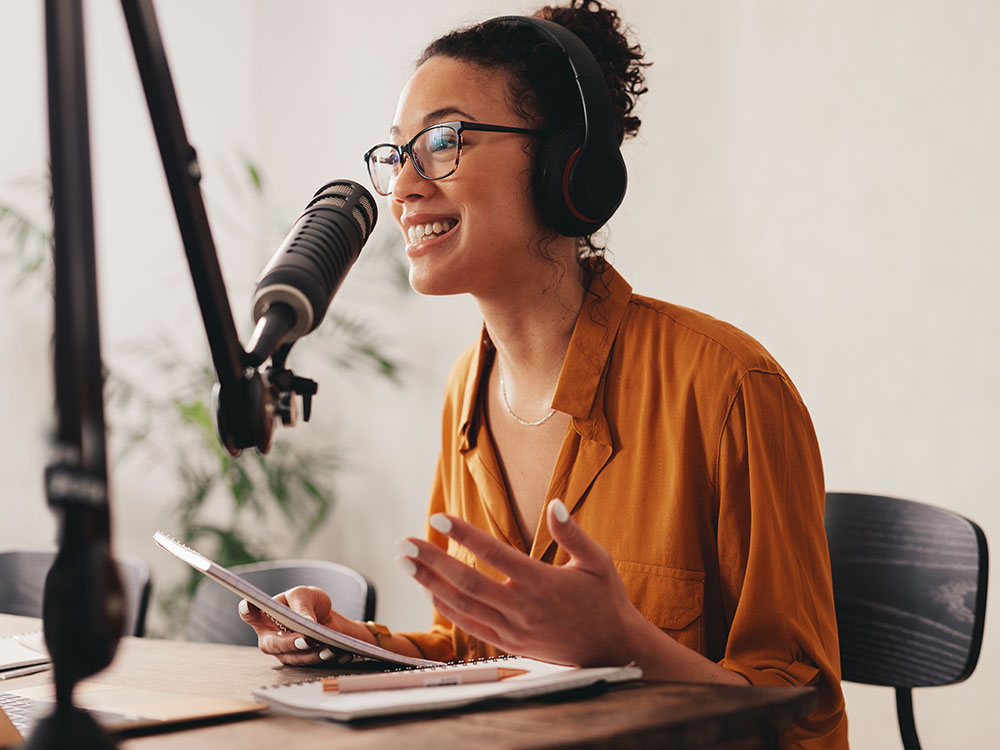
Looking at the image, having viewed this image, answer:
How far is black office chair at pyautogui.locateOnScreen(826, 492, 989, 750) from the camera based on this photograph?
1382 mm

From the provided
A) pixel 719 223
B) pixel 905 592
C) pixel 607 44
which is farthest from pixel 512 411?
pixel 719 223

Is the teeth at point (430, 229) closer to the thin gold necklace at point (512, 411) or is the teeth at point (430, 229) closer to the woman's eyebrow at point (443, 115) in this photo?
the woman's eyebrow at point (443, 115)

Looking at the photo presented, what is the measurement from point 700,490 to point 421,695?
538mm

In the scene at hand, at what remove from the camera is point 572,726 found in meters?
0.63

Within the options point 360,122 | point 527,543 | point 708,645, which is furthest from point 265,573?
point 360,122

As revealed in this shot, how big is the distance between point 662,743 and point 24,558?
1872 millimetres

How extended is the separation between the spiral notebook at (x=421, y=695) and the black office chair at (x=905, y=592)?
2.68 ft

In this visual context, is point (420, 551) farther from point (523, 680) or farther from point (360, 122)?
point (360, 122)

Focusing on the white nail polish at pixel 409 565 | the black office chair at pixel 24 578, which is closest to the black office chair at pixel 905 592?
the white nail polish at pixel 409 565

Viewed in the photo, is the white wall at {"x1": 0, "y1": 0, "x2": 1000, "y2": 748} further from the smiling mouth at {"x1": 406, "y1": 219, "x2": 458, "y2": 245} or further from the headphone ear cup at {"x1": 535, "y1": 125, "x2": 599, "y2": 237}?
the headphone ear cup at {"x1": 535, "y1": 125, "x2": 599, "y2": 237}

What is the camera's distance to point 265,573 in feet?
5.68

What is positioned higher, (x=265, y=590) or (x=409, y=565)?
(x=409, y=565)

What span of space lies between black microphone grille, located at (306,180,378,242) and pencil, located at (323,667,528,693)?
0.37 m

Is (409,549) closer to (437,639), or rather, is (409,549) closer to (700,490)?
(700,490)
